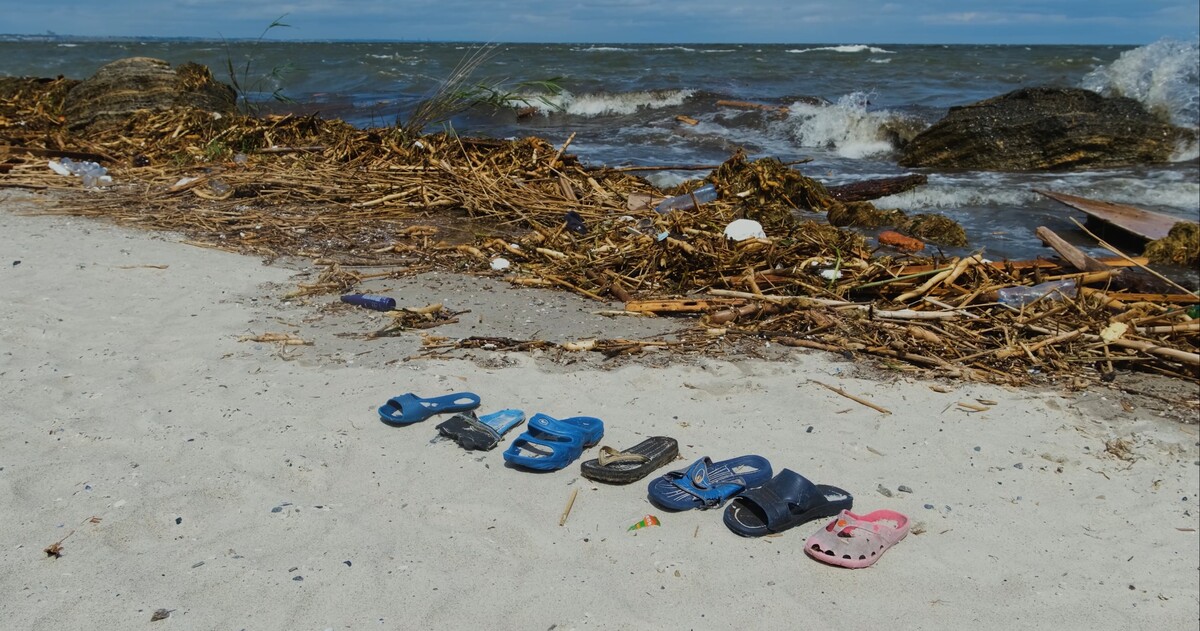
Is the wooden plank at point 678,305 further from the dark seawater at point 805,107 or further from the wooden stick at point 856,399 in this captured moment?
the dark seawater at point 805,107

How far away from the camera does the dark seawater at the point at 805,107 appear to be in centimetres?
825

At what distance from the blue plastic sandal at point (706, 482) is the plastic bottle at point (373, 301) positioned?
1.94 meters

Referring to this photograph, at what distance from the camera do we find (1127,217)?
6742mm

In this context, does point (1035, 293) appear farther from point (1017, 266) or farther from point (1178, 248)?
point (1178, 248)

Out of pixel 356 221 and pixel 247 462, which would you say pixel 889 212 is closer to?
pixel 356 221

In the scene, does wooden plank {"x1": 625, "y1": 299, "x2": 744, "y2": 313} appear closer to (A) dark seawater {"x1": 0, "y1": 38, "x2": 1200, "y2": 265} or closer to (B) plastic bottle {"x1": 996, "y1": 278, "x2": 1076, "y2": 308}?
(B) plastic bottle {"x1": 996, "y1": 278, "x2": 1076, "y2": 308}

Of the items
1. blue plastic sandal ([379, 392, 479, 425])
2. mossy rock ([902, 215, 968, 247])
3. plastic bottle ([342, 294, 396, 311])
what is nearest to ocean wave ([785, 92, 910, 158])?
mossy rock ([902, 215, 968, 247])

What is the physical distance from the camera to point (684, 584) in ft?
7.38

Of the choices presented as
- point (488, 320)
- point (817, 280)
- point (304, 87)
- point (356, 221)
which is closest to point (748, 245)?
point (817, 280)

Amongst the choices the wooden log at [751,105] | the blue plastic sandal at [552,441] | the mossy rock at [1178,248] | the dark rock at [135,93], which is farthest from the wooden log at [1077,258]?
the wooden log at [751,105]

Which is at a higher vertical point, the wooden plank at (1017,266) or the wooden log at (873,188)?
the wooden log at (873,188)

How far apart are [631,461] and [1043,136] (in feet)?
31.8

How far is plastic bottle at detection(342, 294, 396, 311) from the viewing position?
4.12 m

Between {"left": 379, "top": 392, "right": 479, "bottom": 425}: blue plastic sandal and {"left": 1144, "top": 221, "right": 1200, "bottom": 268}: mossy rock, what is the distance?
5.09 metres
